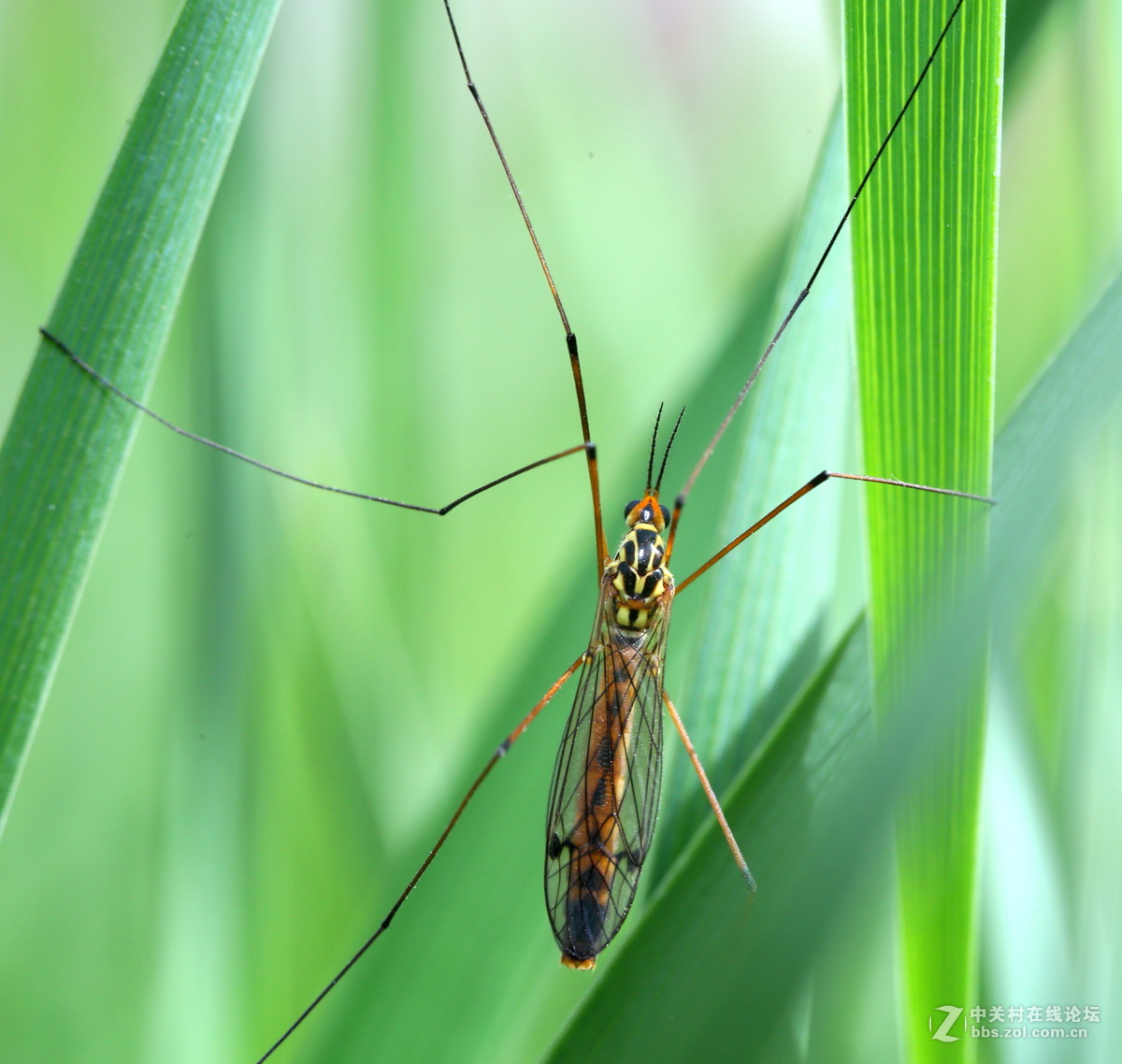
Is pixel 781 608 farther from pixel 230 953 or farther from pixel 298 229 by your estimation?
pixel 298 229

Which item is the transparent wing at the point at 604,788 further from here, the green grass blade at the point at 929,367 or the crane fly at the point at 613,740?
the green grass blade at the point at 929,367

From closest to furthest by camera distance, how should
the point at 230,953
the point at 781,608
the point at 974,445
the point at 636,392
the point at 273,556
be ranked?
the point at 974,445
the point at 781,608
the point at 230,953
the point at 273,556
the point at 636,392

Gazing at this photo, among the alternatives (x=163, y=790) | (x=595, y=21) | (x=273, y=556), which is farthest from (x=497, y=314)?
(x=163, y=790)
